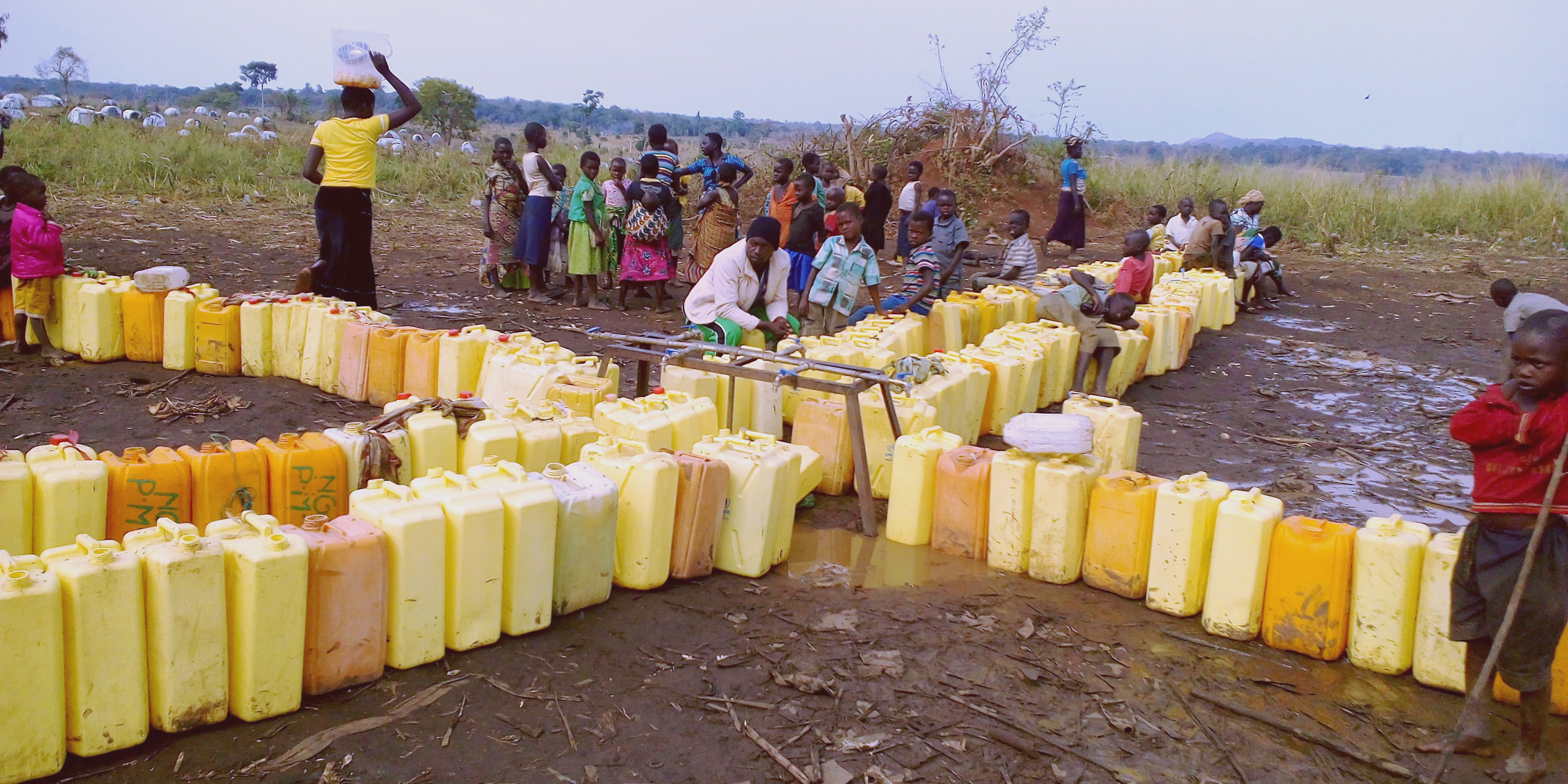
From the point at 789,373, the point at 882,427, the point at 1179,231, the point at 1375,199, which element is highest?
the point at 1375,199

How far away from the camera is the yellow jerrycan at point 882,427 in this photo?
18.0 feet

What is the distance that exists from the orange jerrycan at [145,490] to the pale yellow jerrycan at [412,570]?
34.1 inches

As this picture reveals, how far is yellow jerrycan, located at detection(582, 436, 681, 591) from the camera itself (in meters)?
4.08

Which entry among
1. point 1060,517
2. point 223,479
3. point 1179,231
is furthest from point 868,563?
point 1179,231

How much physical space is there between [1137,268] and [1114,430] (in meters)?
3.43

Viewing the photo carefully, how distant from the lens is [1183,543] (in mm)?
4156

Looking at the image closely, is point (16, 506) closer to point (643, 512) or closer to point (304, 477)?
point (304, 477)

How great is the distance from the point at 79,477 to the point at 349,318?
3158mm

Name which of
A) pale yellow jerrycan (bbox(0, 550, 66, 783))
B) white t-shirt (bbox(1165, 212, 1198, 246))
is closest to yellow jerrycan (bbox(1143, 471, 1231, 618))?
pale yellow jerrycan (bbox(0, 550, 66, 783))

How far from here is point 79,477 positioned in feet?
12.0

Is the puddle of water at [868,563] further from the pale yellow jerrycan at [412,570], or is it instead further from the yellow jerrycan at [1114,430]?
the pale yellow jerrycan at [412,570]

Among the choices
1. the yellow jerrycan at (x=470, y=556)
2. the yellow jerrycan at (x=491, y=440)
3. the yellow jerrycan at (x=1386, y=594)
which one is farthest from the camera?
the yellow jerrycan at (x=491, y=440)

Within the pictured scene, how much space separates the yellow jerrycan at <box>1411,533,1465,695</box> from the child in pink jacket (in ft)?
25.4

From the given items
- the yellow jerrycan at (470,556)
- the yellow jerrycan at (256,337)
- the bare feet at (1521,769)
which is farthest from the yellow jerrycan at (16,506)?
the bare feet at (1521,769)
